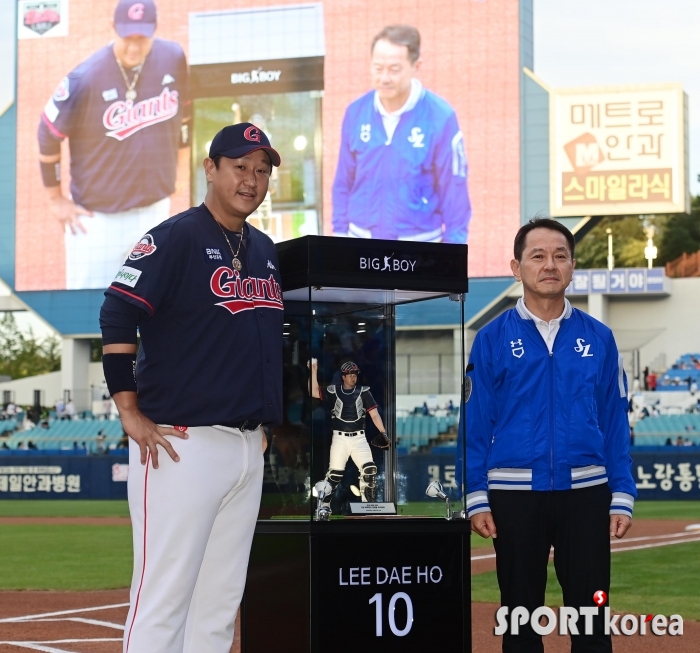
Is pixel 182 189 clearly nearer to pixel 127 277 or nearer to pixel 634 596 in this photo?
pixel 634 596

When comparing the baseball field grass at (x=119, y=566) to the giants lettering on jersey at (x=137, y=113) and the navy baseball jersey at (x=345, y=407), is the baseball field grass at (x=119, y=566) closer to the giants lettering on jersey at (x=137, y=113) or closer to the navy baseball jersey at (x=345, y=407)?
the navy baseball jersey at (x=345, y=407)

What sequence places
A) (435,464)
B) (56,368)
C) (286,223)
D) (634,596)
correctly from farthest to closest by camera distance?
(56,368), (286,223), (634,596), (435,464)

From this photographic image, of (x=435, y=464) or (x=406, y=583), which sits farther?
(x=435, y=464)

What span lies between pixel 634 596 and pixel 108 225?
39.6 meters

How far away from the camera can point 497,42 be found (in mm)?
45094

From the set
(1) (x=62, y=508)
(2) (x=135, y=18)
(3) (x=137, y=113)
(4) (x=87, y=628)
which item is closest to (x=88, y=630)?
(4) (x=87, y=628)

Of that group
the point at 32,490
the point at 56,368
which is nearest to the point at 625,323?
the point at 32,490

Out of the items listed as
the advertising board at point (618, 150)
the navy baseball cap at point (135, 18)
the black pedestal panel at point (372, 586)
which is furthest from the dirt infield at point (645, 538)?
the navy baseball cap at point (135, 18)

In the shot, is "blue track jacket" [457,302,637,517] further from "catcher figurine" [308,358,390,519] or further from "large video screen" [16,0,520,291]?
"large video screen" [16,0,520,291]

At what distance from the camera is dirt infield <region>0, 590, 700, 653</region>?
778 cm

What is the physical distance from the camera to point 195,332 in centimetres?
414

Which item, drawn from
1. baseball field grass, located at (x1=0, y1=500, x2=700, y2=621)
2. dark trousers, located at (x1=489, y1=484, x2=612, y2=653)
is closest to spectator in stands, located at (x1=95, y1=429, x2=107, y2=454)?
baseball field grass, located at (x1=0, y1=500, x2=700, y2=621)

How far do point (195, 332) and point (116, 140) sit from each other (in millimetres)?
44893

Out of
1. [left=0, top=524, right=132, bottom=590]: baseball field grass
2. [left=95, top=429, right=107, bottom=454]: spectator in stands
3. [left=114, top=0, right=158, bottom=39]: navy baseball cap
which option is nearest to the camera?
[left=0, top=524, right=132, bottom=590]: baseball field grass
